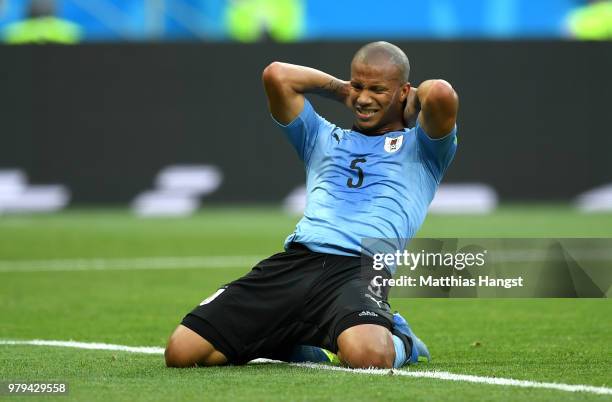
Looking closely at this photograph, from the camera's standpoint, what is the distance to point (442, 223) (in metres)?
16.9

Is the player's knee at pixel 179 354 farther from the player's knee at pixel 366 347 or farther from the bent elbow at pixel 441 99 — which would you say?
the bent elbow at pixel 441 99

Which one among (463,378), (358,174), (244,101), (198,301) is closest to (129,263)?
(198,301)

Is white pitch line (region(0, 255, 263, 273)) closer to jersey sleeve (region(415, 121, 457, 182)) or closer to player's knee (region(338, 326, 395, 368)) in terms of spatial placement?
jersey sleeve (region(415, 121, 457, 182))

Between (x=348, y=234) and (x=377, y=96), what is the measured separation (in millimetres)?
714

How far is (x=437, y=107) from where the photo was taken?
6.52m

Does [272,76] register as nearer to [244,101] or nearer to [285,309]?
[285,309]

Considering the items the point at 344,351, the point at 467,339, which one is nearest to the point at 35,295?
the point at 467,339

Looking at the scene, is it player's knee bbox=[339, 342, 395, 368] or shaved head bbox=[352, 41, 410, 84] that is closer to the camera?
player's knee bbox=[339, 342, 395, 368]

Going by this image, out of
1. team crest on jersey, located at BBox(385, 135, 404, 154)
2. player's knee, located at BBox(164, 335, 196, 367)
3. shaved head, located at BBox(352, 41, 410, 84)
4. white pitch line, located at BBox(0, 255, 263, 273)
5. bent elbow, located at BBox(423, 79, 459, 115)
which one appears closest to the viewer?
bent elbow, located at BBox(423, 79, 459, 115)

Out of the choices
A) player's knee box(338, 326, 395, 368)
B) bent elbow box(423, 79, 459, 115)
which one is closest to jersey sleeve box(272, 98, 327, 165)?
bent elbow box(423, 79, 459, 115)

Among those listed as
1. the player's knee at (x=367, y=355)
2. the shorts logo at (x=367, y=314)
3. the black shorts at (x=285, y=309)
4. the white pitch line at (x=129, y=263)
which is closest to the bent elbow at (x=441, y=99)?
the black shorts at (x=285, y=309)

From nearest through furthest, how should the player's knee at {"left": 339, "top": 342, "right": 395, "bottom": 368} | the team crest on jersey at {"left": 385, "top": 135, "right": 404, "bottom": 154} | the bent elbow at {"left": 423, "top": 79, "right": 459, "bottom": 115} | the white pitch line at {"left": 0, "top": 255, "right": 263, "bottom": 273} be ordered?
1. the player's knee at {"left": 339, "top": 342, "right": 395, "bottom": 368}
2. the bent elbow at {"left": 423, "top": 79, "right": 459, "bottom": 115}
3. the team crest on jersey at {"left": 385, "top": 135, "right": 404, "bottom": 154}
4. the white pitch line at {"left": 0, "top": 255, "right": 263, "bottom": 273}

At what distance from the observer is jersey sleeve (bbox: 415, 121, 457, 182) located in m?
6.71

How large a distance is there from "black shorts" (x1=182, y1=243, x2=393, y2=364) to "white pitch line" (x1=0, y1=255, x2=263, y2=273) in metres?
5.63
